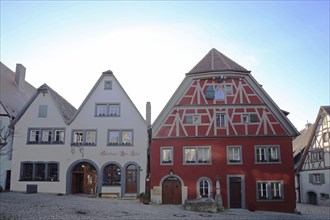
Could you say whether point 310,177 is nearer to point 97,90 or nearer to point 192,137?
point 192,137

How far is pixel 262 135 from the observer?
25297 millimetres

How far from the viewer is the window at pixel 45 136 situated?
28438 millimetres

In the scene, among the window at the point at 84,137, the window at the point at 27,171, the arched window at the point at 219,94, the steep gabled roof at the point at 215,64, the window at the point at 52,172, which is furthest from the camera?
the window at the point at 84,137

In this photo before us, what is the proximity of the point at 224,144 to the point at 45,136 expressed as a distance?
49.3 feet

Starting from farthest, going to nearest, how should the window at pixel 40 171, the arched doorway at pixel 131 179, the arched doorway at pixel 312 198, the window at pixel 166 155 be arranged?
the arched doorway at pixel 312 198 < the window at pixel 40 171 < the arched doorway at pixel 131 179 < the window at pixel 166 155

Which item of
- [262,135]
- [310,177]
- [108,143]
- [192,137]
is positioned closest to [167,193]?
[192,137]

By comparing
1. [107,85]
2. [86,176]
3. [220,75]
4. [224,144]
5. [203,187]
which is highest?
[220,75]

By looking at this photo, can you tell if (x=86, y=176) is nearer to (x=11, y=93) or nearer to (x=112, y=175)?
(x=112, y=175)

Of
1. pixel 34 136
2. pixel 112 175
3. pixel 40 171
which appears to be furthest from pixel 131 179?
pixel 34 136

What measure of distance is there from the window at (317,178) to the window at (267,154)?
10.6 m

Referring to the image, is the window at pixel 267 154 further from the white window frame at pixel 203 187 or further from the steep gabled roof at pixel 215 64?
the steep gabled roof at pixel 215 64

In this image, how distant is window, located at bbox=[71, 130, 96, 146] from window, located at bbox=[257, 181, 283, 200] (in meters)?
13.7

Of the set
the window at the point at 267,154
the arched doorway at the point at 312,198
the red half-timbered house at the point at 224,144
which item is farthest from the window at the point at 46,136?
the arched doorway at the point at 312,198

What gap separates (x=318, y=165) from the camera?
3350 cm
